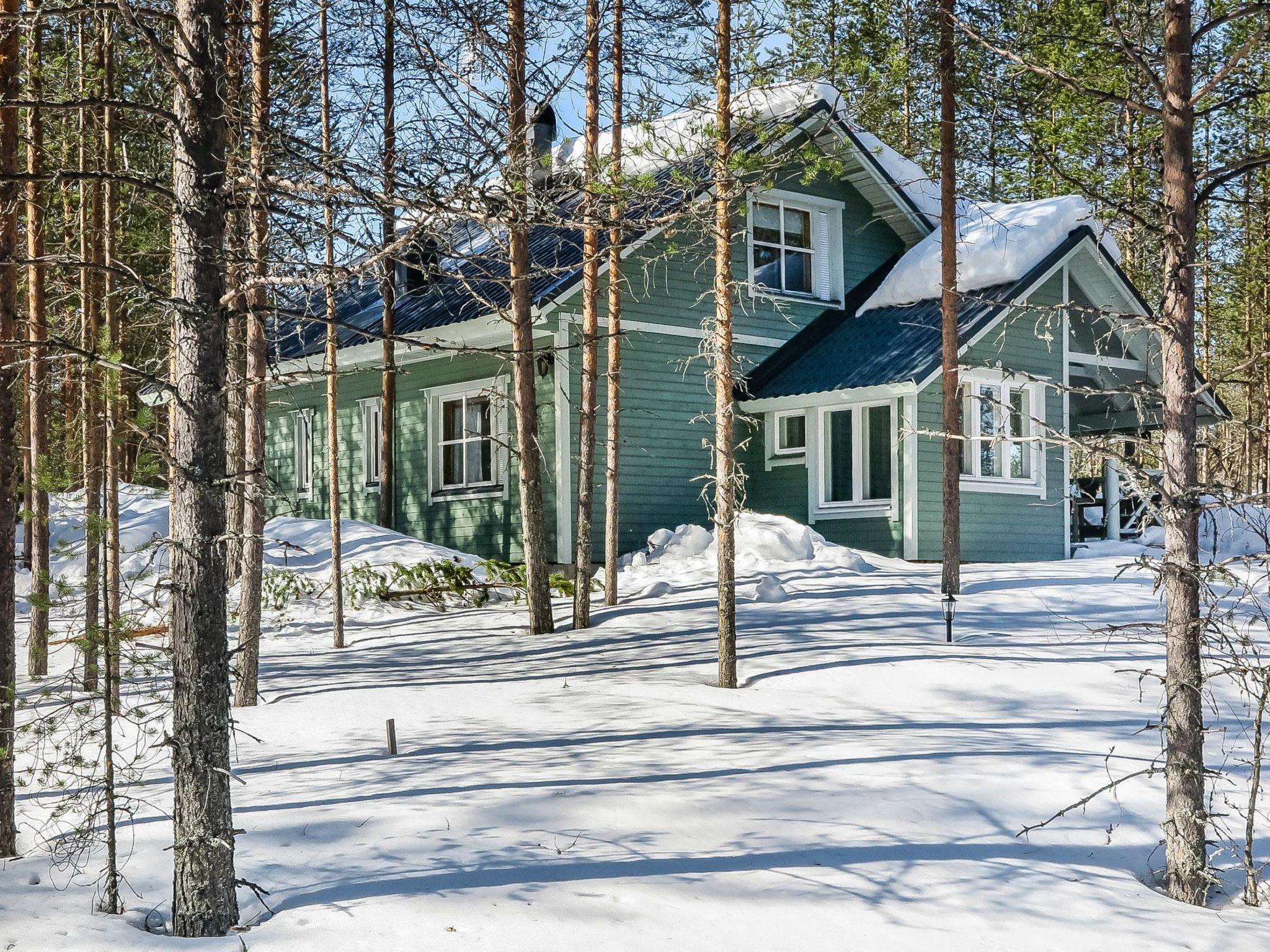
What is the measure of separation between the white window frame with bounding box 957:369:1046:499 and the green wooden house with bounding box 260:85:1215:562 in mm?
42

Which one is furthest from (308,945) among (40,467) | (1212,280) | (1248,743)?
(1212,280)

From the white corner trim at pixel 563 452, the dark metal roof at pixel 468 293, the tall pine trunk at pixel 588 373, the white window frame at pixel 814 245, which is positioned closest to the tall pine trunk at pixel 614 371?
the tall pine trunk at pixel 588 373

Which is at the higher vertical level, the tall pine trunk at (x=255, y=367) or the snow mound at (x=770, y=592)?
the tall pine trunk at (x=255, y=367)

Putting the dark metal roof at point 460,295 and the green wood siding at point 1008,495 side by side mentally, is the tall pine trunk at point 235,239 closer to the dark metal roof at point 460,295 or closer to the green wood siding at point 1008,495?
the dark metal roof at point 460,295

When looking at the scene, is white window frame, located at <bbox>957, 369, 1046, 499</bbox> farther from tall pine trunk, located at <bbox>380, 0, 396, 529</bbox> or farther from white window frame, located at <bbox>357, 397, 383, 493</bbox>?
white window frame, located at <bbox>357, 397, 383, 493</bbox>

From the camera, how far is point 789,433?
19.3 meters

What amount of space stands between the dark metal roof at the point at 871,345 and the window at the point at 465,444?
4.10 m

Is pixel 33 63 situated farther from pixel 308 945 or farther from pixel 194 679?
pixel 308 945

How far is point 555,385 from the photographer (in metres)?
17.6

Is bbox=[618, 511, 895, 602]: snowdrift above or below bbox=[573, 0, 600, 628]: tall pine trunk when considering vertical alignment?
below

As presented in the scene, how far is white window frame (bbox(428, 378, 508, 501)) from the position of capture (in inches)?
743

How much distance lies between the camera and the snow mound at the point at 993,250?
1848 centimetres

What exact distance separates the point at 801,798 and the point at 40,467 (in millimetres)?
5141

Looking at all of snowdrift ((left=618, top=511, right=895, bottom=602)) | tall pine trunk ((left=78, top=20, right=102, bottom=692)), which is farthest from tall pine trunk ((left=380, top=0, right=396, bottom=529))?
tall pine trunk ((left=78, top=20, right=102, bottom=692))
